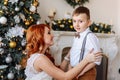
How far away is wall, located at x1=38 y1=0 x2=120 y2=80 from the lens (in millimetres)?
3585

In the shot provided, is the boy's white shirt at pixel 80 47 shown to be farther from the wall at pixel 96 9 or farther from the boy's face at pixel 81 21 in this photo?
the wall at pixel 96 9

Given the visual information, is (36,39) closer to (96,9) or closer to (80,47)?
(80,47)

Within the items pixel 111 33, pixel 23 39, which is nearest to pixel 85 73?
pixel 23 39

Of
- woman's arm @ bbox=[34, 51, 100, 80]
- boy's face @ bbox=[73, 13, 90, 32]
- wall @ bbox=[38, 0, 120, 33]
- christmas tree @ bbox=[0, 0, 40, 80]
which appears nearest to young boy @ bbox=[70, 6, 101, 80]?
boy's face @ bbox=[73, 13, 90, 32]

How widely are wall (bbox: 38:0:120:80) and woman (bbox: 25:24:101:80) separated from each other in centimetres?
170

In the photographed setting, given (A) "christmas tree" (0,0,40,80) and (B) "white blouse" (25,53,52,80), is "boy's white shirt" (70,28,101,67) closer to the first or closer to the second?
(B) "white blouse" (25,53,52,80)

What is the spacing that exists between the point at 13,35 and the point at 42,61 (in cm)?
105

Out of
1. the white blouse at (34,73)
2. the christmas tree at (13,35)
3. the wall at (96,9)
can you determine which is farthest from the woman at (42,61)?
the wall at (96,9)

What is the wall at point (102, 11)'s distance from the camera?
359cm

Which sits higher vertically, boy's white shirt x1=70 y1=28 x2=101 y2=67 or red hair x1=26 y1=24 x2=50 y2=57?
red hair x1=26 y1=24 x2=50 y2=57

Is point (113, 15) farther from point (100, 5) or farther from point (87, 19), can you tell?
point (87, 19)

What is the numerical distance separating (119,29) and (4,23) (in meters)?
2.45

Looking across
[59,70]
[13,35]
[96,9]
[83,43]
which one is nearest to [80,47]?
[83,43]

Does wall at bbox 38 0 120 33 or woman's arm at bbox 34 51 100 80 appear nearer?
woman's arm at bbox 34 51 100 80
